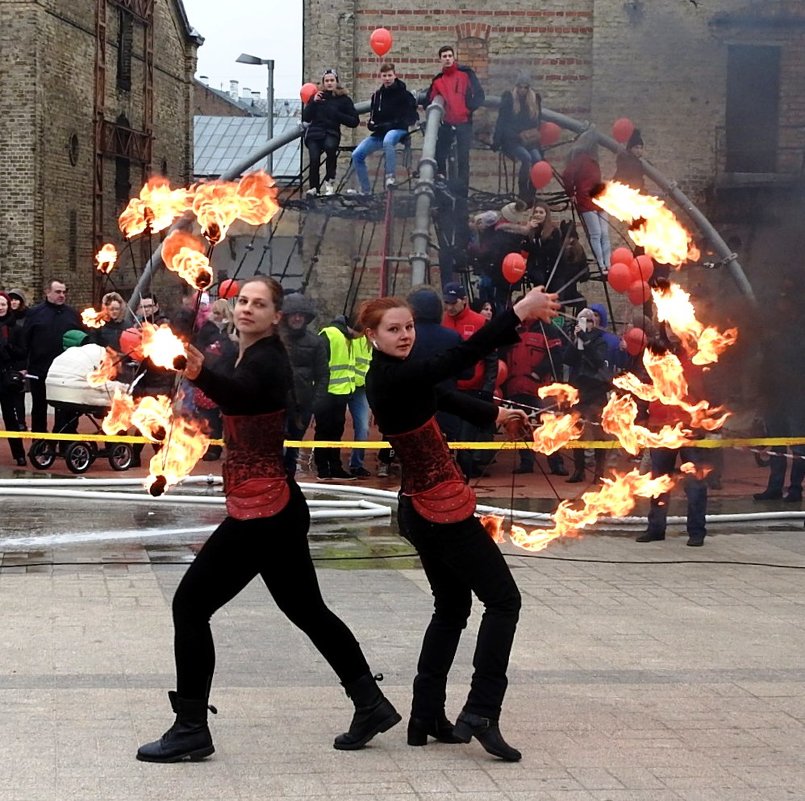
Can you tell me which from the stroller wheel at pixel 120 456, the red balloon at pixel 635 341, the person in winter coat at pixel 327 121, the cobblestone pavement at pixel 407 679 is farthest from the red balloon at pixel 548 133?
the cobblestone pavement at pixel 407 679

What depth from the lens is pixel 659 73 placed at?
1878cm

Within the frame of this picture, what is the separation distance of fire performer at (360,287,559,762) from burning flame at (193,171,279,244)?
1.13 meters

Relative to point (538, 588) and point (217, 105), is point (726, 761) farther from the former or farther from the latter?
point (217, 105)

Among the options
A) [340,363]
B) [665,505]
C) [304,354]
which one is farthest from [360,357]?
[665,505]

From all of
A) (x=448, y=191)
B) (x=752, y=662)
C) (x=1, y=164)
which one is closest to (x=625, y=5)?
(x=448, y=191)

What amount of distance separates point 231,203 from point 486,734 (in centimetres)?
267

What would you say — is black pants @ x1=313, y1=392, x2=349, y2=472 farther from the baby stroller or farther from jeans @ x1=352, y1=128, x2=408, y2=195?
jeans @ x1=352, y1=128, x2=408, y2=195

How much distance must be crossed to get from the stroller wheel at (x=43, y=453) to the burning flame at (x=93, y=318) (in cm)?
129

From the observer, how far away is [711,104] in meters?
18.2

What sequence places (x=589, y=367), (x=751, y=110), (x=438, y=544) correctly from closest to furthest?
(x=438, y=544)
(x=589, y=367)
(x=751, y=110)

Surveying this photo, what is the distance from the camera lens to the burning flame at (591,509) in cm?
639

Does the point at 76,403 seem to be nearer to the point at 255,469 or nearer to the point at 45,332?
the point at 45,332

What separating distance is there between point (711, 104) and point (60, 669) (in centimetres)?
1359

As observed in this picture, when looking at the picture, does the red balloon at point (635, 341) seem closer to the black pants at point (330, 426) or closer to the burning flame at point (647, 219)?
the black pants at point (330, 426)
